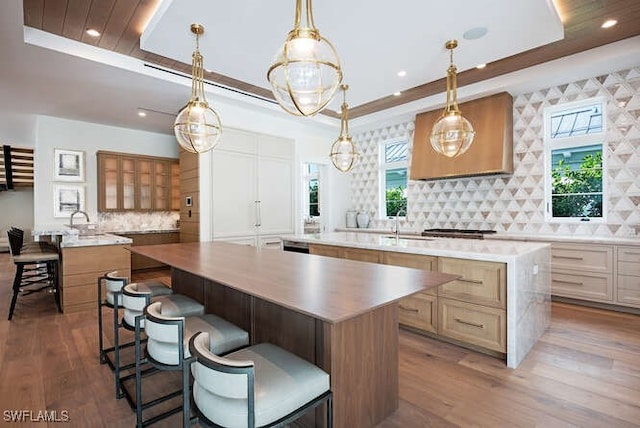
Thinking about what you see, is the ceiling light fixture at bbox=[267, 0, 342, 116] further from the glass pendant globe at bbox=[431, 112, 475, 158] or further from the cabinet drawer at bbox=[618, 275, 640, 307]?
the cabinet drawer at bbox=[618, 275, 640, 307]

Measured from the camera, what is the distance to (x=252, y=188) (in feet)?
17.9

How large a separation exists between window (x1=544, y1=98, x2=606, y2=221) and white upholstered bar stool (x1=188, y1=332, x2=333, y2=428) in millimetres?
4697

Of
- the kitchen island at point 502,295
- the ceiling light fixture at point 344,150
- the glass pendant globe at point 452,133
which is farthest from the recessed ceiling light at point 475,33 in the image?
the kitchen island at point 502,295

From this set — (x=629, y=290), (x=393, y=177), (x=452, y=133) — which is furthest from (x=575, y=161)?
(x=393, y=177)

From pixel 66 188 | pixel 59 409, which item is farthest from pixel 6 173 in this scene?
pixel 59 409

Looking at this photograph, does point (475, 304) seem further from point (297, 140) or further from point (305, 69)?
point (297, 140)

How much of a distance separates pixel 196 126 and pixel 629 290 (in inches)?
197

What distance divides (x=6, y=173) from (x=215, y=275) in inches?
432

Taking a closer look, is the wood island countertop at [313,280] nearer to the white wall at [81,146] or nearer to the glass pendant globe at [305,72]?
the glass pendant globe at [305,72]

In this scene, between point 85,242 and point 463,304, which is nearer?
point 463,304

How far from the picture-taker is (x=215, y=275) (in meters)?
1.81

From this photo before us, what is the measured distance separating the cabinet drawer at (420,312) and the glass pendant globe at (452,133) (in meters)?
1.63

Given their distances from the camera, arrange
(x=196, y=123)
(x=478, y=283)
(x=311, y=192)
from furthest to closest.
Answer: (x=311, y=192) → (x=196, y=123) → (x=478, y=283)

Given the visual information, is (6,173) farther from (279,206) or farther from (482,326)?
(482,326)
